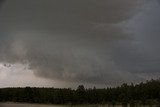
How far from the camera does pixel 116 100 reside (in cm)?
14575

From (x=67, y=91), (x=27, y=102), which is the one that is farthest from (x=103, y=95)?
(x=27, y=102)

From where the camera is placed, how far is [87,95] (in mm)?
151500

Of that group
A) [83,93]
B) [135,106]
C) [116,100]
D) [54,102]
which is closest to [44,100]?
[54,102]

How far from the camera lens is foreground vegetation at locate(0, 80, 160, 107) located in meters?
137

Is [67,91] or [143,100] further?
[67,91]

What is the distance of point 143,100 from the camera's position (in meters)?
128

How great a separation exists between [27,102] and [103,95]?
101 ft

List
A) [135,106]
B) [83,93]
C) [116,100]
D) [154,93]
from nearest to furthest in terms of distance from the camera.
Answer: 1. [135,106]
2. [154,93]
3. [116,100]
4. [83,93]

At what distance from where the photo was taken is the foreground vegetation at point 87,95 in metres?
137

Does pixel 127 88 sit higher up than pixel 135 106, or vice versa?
pixel 127 88

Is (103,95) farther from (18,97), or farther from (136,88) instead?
(18,97)

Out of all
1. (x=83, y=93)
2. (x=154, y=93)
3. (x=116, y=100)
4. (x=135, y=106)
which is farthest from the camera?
(x=83, y=93)

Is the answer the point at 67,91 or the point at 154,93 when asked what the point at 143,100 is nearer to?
the point at 154,93

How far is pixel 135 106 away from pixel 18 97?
53.4 meters
